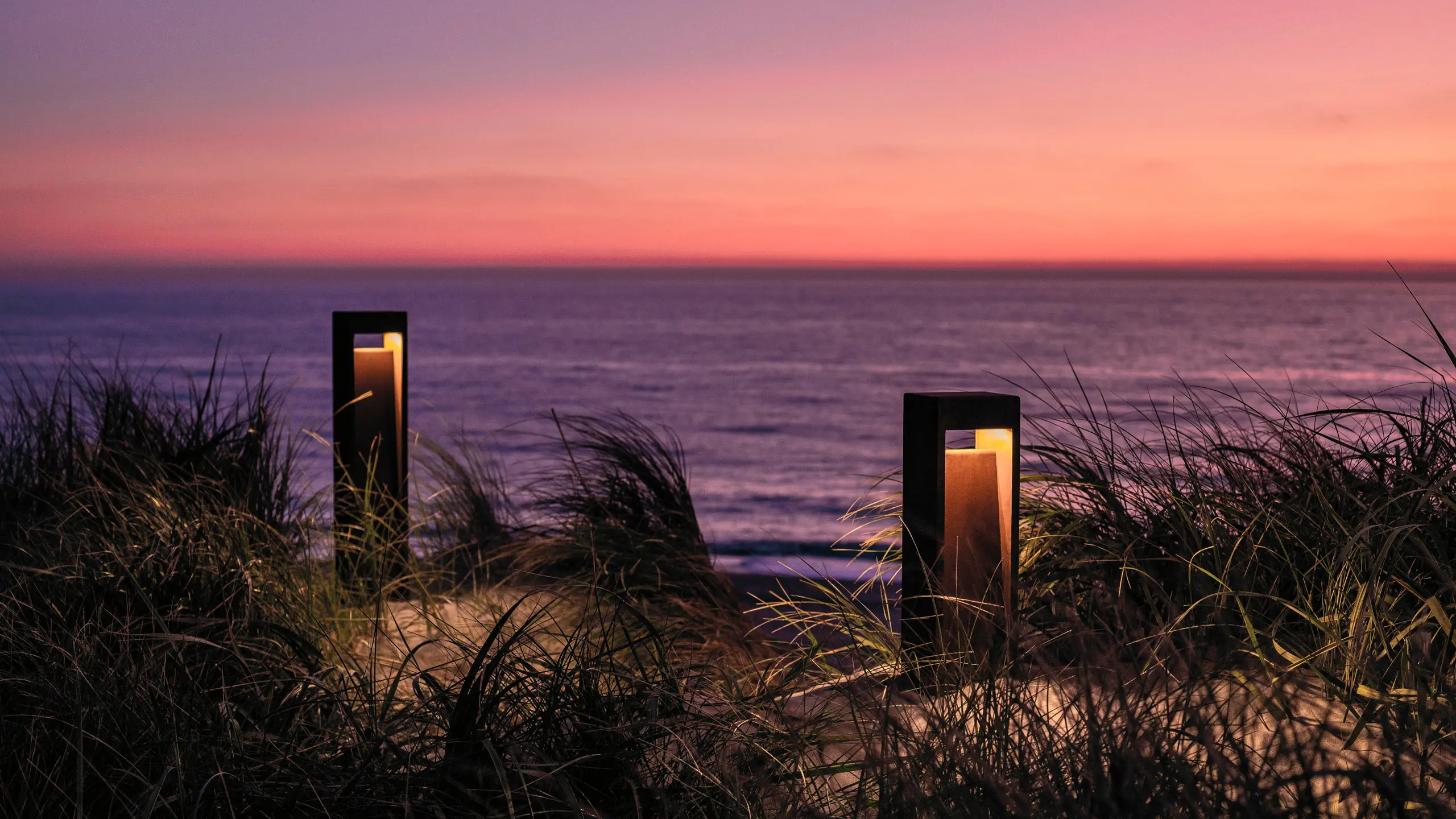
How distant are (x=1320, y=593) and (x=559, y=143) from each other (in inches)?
871

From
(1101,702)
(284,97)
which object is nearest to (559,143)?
(284,97)

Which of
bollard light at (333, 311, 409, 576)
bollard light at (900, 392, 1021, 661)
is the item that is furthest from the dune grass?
bollard light at (333, 311, 409, 576)

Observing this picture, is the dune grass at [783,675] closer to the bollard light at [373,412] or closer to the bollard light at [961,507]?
the bollard light at [961,507]

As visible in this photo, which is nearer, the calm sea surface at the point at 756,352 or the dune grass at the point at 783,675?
the dune grass at the point at 783,675

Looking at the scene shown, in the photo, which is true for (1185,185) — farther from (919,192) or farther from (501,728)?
(501,728)

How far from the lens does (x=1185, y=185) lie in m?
24.9

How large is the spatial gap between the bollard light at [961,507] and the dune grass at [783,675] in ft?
0.48

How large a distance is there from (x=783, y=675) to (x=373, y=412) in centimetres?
256

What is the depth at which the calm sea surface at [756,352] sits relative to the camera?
16.7 m

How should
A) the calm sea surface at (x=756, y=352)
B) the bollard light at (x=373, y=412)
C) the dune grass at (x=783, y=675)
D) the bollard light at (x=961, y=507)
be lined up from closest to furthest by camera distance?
1. the dune grass at (x=783, y=675)
2. the bollard light at (x=961, y=507)
3. the bollard light at (x=373, y=412)
4. the calm sea surface at (x=756, y=352)

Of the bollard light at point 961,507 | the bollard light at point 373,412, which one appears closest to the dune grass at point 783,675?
the bollard light at point 961,507

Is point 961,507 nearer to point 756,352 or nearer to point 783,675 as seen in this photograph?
point 783,675

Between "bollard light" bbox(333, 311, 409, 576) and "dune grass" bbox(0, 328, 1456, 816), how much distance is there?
66cm

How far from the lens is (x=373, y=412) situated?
4.93 m
